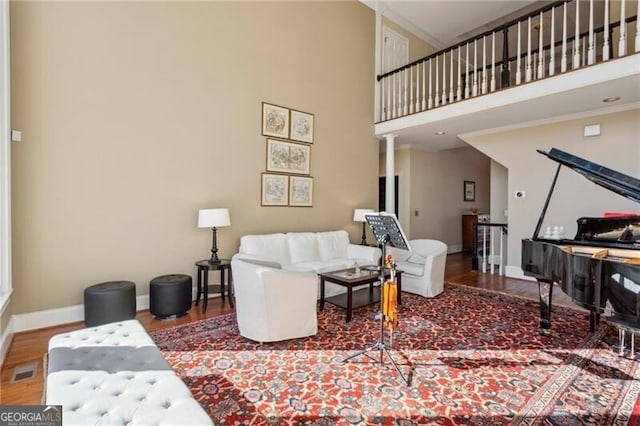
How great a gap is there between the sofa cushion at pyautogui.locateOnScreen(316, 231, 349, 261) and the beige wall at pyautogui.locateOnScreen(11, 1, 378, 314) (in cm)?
45

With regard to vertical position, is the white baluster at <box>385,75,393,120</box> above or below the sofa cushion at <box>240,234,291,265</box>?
above

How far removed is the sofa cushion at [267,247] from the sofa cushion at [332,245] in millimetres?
621

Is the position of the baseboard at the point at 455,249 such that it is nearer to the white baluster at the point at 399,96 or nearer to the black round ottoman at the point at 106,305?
the white baluster at the point at 399,96

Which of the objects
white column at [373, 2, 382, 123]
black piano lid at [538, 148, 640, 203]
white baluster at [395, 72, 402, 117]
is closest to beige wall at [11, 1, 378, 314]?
white column at [373, 2, 382, 123]

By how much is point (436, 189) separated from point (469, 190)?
4.99ft

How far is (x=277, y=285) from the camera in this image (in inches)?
108

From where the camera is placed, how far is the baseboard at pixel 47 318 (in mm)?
3123

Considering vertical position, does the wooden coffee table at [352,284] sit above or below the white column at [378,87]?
below

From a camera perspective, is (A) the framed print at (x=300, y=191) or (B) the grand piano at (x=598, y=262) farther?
(A) the framed print at (x=300, y=191)

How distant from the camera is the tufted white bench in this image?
1.23m

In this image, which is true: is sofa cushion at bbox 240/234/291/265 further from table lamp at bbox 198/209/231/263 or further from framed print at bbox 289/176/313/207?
framed print at bbox 289/176/313/207

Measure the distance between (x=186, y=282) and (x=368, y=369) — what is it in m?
2.26

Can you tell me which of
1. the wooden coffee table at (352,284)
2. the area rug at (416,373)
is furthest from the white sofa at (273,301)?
the wooden coffee table at (352,284)

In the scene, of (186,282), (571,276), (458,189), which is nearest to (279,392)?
(186,282)
